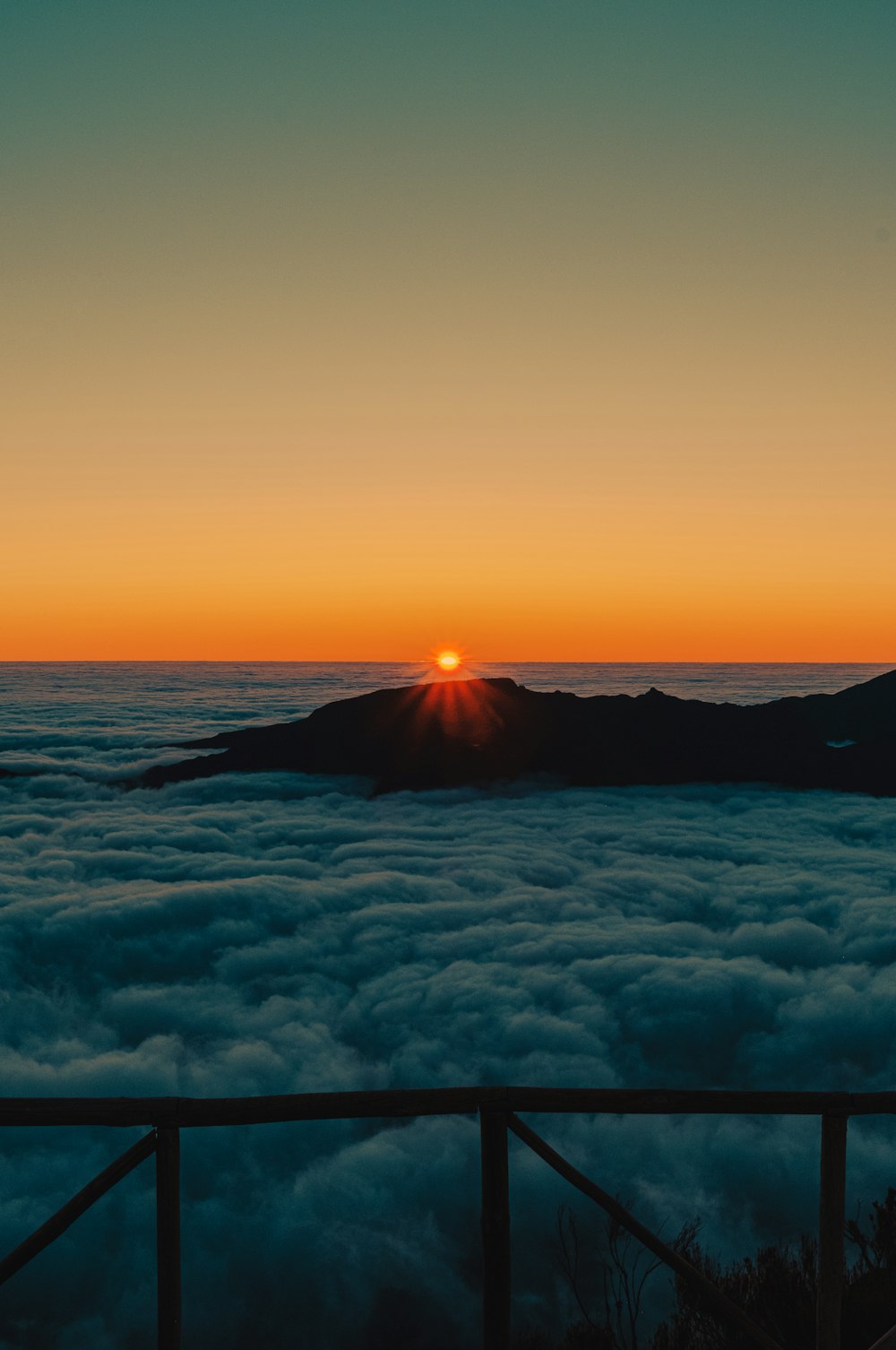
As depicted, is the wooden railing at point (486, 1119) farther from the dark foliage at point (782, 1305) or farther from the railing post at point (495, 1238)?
the dark foliage at point (782, 1305)

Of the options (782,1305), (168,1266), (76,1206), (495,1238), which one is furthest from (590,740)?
(76,1206)

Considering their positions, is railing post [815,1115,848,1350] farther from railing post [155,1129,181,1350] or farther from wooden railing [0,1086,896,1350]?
railing post [155,1129,181,1350]

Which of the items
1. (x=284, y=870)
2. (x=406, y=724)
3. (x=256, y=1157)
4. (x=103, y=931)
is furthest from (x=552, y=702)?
(x=256, y=1157)

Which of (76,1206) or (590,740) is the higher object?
(76,1206)

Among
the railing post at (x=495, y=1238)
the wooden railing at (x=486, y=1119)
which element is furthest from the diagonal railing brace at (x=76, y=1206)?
the railing post at (x=495, y=1238)

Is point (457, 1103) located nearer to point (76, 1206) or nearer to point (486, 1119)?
point (486, 1119)

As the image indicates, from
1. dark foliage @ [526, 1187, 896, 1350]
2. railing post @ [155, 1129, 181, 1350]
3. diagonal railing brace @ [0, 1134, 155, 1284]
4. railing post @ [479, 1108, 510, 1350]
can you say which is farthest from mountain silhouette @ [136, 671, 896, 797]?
diagonal railing brace @ [0, 1134, 155, 1284]

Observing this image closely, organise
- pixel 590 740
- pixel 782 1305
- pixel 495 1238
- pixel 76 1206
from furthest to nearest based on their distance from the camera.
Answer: pixel 590 740 < pixel 782 1305 < pixel 495 1238 < pixel 76 1206

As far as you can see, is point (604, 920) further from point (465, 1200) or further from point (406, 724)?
point (465, 1200)
